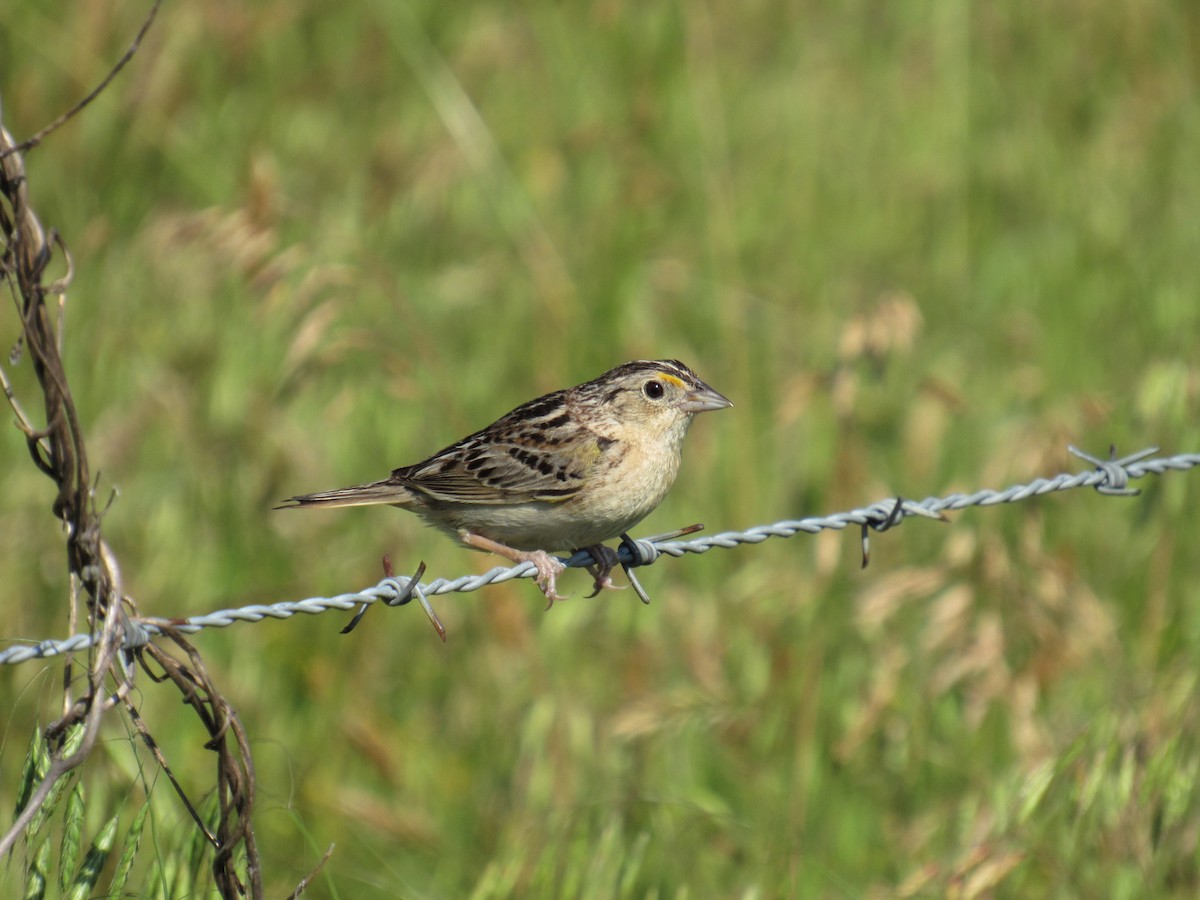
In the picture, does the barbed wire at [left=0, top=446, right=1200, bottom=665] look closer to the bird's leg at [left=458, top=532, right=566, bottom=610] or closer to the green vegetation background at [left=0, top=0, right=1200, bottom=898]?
the bird's leg at [left=458, top=532, right=566, bottom=610]

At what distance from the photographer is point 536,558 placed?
4.81m

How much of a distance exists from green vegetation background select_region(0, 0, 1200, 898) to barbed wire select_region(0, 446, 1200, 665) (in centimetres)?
63

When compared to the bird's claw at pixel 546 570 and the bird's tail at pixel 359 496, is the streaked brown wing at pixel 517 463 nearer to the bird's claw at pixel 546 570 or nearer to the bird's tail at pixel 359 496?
the bird's tail at pixel 359 496

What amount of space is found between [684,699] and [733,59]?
6971 millimetres

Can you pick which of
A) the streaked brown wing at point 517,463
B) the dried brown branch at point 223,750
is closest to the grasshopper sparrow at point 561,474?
the streaked brown wing at point 517,463

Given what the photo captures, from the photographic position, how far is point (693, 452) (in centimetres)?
749

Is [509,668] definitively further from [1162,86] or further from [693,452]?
[1162,86]

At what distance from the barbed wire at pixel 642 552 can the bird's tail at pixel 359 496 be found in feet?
1.47

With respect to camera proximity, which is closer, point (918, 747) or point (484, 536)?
point (484, 536)

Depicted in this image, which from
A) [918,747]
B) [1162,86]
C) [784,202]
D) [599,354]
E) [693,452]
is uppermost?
[1162,86]

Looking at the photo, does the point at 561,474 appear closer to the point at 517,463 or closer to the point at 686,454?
the point at 517,463

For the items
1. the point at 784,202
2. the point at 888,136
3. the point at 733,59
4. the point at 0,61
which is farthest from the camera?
the point at 733,59

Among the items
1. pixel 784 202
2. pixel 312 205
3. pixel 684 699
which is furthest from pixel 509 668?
pixel 784 202

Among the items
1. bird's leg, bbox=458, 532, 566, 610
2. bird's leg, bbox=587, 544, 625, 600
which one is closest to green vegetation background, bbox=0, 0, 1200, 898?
bird's leg, bbox=587, 544, 625, 600
